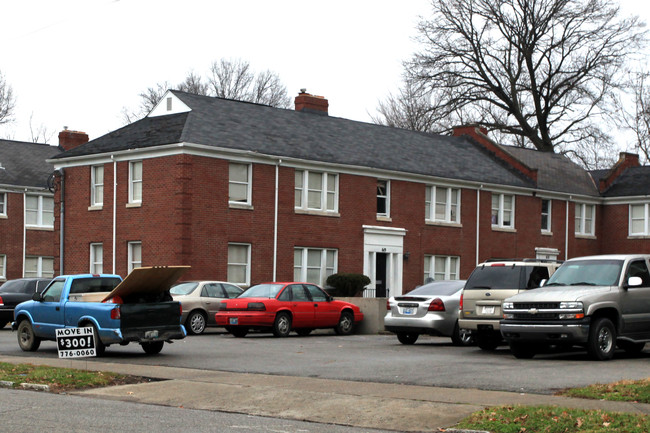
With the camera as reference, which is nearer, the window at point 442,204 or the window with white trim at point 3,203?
the window at point 442,204

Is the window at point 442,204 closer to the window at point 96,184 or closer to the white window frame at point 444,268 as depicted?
the white window frame at point 444,268

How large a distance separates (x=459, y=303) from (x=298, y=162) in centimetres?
1615

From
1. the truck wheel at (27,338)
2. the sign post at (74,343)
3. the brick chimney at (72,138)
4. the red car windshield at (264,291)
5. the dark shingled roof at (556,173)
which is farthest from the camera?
the brick chimney at (72,138)

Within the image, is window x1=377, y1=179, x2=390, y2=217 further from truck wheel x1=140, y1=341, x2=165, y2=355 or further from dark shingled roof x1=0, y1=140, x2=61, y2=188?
truck wheel x1=140, y1=341, x2=165, y2=355

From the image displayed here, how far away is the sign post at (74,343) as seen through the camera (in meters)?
17.1

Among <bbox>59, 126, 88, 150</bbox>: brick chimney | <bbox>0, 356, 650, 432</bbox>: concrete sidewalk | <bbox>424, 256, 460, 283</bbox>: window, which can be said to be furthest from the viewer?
<bbox>59, 126, 88, 150</bbox>: brick chimney

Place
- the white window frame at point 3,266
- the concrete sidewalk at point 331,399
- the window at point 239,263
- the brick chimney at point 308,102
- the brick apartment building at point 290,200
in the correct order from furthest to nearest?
1. the white window frame at point 3,266
2. the brick chimney at point 308,102
3. the window at point 239,263
4. the brick apartment building at point 290,200
5. the concrete sidewalk at point 331,399

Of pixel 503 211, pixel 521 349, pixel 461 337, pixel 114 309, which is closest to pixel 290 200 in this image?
pixel 503 211

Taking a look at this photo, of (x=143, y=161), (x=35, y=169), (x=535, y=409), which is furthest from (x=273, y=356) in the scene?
(x=35, y=169)

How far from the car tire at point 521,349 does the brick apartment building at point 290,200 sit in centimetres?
1698

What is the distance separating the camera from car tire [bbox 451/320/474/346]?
22641 millimetres

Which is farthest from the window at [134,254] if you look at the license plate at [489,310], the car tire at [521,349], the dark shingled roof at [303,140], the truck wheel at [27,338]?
the car tire at [521,349]

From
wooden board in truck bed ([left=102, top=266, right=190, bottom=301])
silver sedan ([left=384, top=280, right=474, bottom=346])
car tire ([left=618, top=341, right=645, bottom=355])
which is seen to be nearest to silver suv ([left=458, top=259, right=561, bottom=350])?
silver sedan ([left=384, top=280, right=474, bottom=346])

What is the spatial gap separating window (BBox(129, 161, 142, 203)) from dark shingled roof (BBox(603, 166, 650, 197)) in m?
25.6
